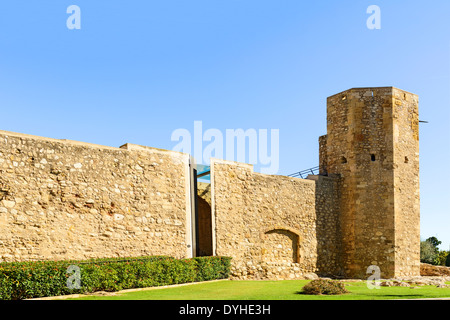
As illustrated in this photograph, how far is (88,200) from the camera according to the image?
48.5 feet

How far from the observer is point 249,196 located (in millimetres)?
18875

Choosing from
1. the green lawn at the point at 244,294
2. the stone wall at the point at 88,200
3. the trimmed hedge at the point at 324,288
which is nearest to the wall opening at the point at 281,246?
the stone wall at the point at 88,200

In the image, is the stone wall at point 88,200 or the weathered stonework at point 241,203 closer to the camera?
the stone wall at point 88,200

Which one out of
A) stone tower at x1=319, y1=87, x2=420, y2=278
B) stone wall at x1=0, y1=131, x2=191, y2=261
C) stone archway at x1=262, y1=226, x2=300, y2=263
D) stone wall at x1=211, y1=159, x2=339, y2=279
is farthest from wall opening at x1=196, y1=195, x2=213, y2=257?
stone tower at x1=319, y1=87, x2=420, y2=278

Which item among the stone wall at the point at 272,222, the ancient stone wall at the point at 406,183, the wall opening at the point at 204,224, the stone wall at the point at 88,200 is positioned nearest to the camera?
the stone wall at the point at 88,200

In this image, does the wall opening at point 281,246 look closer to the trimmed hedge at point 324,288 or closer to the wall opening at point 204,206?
the wall opening at point 204,206

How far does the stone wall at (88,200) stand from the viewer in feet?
44.2

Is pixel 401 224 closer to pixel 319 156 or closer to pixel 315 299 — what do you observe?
pixel 319 156

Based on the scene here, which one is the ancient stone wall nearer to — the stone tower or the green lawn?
the stone tower

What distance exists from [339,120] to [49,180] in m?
12.5

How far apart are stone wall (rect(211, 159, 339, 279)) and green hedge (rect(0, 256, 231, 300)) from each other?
94.1 inches

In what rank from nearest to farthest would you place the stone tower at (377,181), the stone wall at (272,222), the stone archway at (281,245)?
the stone wall at (272,222) → the stone archway at (281,245) → the stone tower at (377,181)

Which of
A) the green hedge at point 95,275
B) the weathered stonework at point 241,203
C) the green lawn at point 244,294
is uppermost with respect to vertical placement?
the weathered stonework at point 241,203

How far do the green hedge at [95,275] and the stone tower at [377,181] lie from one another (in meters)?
7.48
